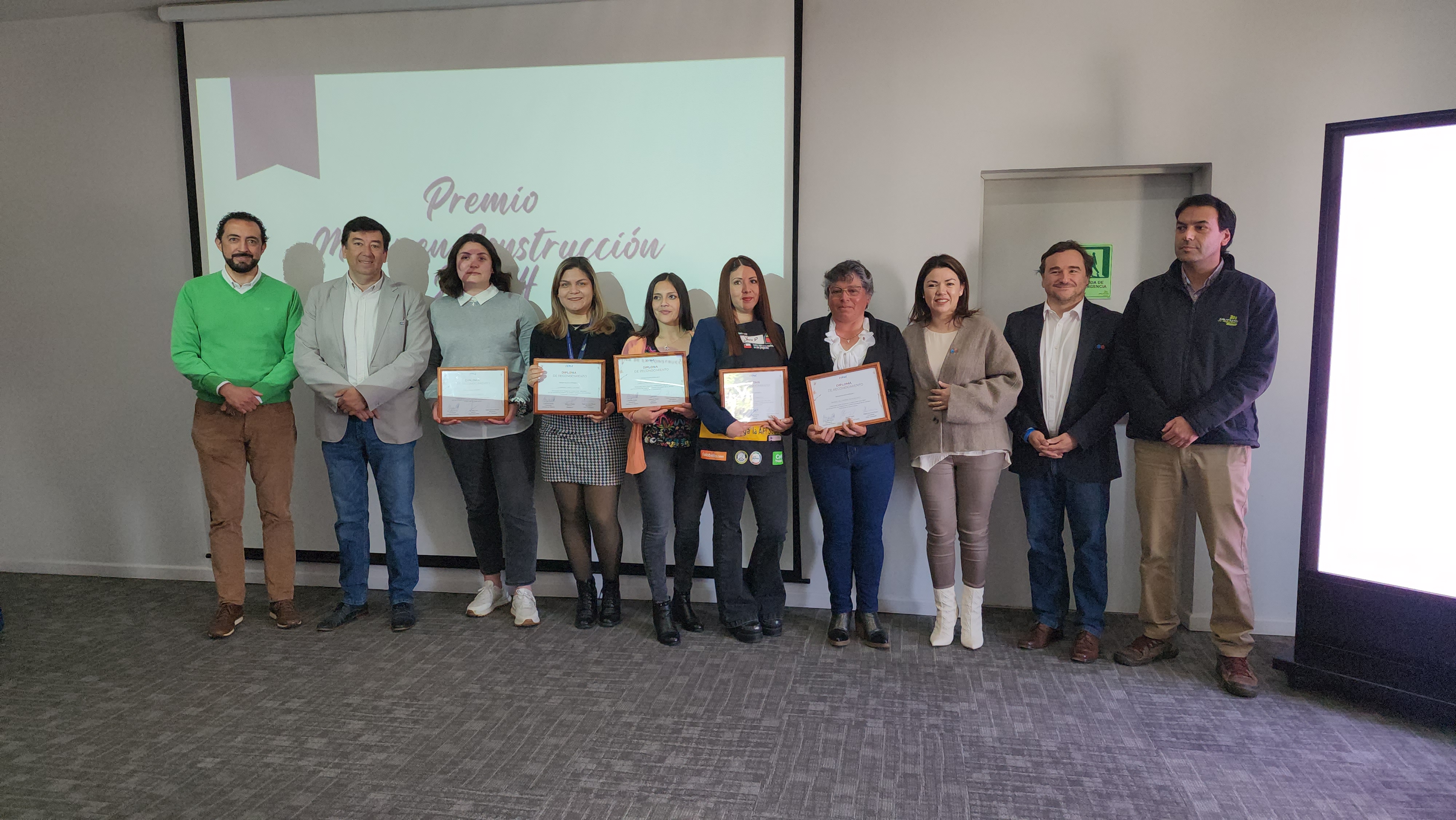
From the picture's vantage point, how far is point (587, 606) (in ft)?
10.2

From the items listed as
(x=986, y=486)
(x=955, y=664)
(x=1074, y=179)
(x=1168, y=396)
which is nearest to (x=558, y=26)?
(x=1074, y=179)

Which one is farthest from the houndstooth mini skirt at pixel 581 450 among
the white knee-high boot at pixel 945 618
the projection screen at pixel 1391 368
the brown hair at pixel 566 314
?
the projection screen at pixel 1391 368

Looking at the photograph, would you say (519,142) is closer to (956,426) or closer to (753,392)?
(753,392)

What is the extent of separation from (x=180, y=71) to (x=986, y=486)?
403cm

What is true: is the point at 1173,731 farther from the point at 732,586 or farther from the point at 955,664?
the point at 732,586

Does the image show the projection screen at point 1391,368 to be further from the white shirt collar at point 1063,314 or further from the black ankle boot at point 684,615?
the black ankle boot at point 684,615

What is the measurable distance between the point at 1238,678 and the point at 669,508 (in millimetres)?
2078

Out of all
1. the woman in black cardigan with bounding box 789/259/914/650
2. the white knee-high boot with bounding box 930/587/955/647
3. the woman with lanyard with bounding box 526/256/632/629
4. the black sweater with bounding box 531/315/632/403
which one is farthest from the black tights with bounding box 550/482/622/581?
the white knee-high boot with bounding box 930/587/955/647

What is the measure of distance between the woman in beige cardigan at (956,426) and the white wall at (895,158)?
334 mm

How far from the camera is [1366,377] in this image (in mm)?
2416

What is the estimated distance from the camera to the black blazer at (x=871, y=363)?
2764 millimetres

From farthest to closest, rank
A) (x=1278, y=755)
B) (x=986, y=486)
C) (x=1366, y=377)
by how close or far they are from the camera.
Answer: (x=986, y=486) < (x=1366, y=377) < (x=1278, y=755)

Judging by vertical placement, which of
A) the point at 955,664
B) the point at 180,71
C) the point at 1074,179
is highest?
the point at 180,71

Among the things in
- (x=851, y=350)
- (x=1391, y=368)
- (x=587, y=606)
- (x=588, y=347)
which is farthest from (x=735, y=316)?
(x=1391, y=368)
